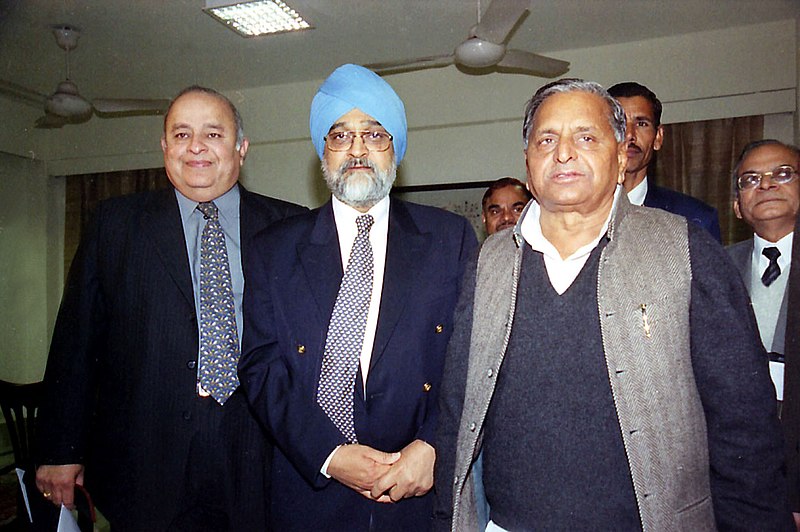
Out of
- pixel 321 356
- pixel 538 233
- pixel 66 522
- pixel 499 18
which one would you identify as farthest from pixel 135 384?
pixel 499 18

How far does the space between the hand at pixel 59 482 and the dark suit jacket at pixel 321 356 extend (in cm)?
72

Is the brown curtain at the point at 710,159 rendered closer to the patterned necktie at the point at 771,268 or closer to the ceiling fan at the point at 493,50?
the ceiling fan at the point at 493,50

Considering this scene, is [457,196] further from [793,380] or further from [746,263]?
[793,380]

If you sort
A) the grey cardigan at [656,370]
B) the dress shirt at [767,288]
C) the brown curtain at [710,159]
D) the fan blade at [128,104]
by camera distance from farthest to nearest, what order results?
the brown curtain at [710,159]
the fan blade at [128,104]
the dress shirt at [767,288]
the grey cardigan at [656,370]

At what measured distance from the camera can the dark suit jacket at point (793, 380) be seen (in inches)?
69.1

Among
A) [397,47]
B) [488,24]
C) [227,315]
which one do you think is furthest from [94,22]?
[227,315]

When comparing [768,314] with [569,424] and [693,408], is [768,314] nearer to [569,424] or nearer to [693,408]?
[693,408]

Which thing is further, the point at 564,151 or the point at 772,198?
the point at 772,198

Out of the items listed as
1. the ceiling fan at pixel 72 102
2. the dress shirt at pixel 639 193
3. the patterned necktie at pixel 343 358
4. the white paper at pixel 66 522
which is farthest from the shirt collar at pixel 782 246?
the ceiling fan at pixel 72 102

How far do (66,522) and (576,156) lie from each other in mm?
1784

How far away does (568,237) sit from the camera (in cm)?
154

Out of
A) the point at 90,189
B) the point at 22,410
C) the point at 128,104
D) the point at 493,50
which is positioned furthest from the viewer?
the point at 90,189

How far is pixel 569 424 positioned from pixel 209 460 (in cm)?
116

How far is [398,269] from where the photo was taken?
5.92 feet
